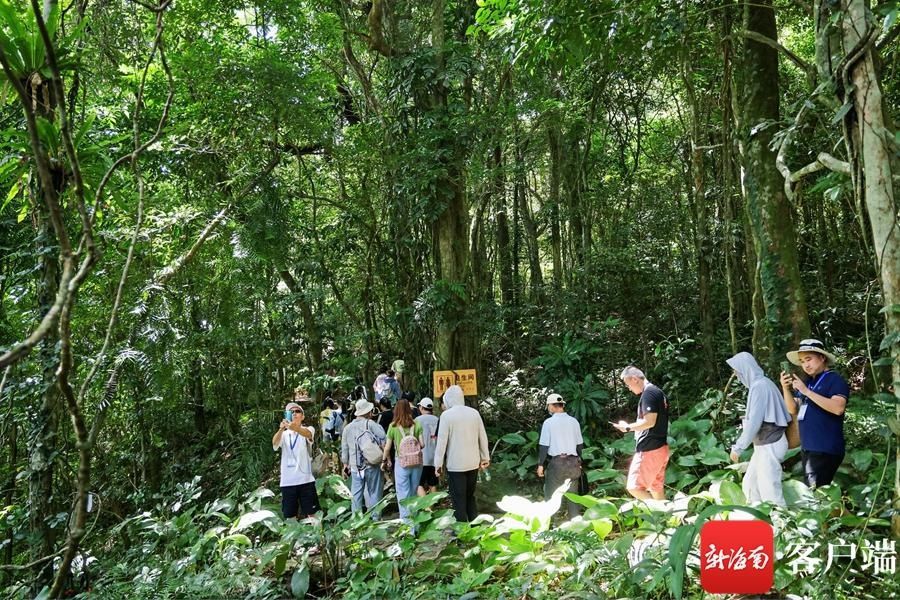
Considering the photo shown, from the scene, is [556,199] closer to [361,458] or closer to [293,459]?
[361,458]

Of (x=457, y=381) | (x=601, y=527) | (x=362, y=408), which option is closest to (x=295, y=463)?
(x=362, y=408)

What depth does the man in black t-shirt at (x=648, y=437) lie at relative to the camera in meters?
4.96

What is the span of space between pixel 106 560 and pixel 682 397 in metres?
7.14

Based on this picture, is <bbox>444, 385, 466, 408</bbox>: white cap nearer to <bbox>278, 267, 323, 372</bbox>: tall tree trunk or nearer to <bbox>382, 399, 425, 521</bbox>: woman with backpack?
<bbox>382, 399, 425, 521</bbox>: woman with backpack

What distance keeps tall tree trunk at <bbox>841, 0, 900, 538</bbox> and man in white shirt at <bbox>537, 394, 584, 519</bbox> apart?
2524mm

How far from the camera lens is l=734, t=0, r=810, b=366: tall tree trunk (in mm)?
5762

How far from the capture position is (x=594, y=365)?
8.80m

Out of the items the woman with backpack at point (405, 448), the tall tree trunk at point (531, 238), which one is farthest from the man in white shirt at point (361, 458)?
the tall tree trunk at point (531, 238)

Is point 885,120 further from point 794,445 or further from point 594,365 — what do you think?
point 594,365

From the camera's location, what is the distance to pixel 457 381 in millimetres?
7172

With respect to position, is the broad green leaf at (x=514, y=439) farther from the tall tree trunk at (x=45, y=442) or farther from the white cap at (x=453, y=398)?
the tall tree trunk at (x=45, y=442)

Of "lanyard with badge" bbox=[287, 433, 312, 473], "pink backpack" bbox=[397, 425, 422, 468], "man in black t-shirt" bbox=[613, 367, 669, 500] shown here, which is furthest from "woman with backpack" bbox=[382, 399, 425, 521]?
"man in black t-shirt" bbox=[613, 367, 669, 500]

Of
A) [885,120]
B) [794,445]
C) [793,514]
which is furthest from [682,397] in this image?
[885,120]

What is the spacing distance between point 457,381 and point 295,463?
2.26 m
